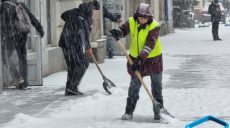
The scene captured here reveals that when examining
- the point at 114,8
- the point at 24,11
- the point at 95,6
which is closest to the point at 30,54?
the point at 24,11

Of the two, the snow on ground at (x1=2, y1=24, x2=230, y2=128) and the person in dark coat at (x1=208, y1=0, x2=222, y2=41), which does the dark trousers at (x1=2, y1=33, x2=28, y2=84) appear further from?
the person in dark coat at (x1=208, y1=0, x2=222, y2=41)

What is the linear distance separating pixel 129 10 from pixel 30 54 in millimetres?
12078

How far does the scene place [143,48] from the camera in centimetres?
766

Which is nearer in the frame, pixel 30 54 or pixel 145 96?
pixel 145 96

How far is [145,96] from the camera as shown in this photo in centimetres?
1028

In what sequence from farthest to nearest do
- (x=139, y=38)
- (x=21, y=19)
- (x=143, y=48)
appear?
(x=21, y=19) < (x=139, y=38) < (x=143, y=48)

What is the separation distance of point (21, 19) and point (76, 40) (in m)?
1.13

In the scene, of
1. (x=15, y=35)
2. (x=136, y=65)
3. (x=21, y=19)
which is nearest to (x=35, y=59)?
(x=15, y=35)

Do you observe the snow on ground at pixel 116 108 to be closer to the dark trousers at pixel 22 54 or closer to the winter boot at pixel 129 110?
the winter boot at pixel 129 110

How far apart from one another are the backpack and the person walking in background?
3.16 meters

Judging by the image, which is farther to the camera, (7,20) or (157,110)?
(7,20)

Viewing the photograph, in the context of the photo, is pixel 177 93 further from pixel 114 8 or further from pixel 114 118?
pixel 114 8

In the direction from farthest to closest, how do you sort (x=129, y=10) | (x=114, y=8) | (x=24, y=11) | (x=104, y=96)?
1. (x=129, y=10)
2. (x=114, y=8)
3. (x=24, y=11)
4. (x=104, y=96)

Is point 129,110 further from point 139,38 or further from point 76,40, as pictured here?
point 76,40
